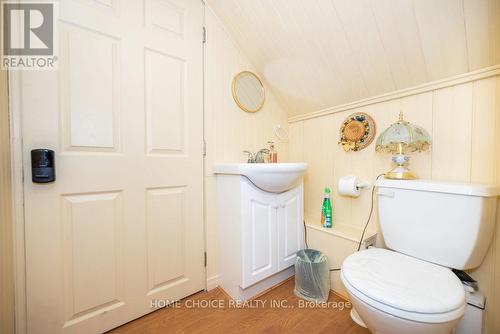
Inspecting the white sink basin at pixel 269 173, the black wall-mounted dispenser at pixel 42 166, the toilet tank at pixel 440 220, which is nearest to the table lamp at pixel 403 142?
the toilet tank at pixel 440 220

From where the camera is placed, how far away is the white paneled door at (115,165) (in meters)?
0.91

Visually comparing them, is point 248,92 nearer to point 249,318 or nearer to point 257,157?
point 257,157

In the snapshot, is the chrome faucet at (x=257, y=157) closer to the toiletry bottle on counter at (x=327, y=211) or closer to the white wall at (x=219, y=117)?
the white wall at (x=219, y=117)

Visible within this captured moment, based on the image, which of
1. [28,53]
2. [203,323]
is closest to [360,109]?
[203,323]

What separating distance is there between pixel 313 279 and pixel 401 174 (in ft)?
2.63

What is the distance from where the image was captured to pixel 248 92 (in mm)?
1589

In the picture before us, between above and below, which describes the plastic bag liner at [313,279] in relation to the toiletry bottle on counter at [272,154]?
below

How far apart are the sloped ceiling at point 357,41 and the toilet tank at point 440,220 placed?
0.63 m

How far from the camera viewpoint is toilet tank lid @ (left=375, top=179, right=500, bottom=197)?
2.77 ft

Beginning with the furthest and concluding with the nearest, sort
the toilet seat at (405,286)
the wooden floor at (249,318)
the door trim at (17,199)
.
A: 1. the wooden floor at (249,318)
2. the door trim at (17,199)
3. the toilet seat at (405,286)

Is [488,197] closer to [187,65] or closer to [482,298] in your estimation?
[482,298]

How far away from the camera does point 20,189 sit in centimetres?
85

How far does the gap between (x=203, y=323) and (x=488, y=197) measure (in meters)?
1.45

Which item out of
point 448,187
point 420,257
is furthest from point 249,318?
point 448,187
